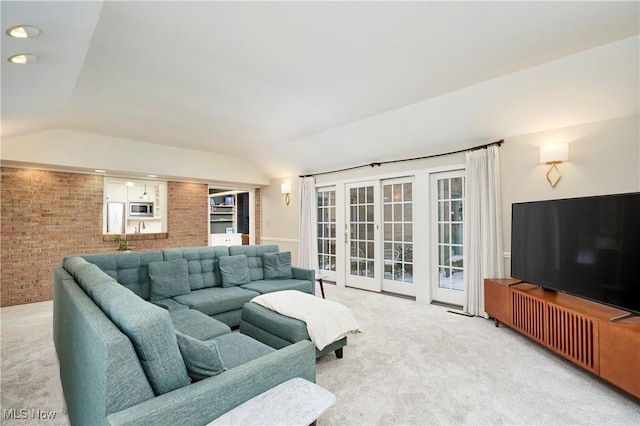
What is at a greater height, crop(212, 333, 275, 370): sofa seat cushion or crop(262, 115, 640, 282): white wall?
crop(262, 115, 640, 282): white wall

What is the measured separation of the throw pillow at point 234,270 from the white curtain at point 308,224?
94.9 inches

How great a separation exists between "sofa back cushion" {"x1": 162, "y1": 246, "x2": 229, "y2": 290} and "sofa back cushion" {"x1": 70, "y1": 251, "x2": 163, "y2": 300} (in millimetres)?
277

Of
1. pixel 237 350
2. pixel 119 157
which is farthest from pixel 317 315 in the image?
pixel 119 157

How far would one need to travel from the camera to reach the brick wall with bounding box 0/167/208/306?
4652mm

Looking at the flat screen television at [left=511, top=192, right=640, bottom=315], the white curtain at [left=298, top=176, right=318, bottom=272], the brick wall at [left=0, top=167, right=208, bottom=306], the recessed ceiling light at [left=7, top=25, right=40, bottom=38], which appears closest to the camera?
the recessed ceiling light at [left=7, top=25, right=40, bottom=38]

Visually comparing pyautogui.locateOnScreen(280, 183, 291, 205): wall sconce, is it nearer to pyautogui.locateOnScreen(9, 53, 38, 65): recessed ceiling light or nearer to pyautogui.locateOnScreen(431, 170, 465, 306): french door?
pyautogui.locateOnScreen(431, 170, 465, 306): french door

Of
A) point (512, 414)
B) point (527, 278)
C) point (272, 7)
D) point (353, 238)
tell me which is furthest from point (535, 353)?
point (272, 7)

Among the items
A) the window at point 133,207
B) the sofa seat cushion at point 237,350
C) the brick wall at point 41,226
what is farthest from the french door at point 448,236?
the brick wall at point 41,226

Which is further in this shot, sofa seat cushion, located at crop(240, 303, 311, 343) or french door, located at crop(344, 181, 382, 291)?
french door, located at crop(344, 181, 382, 291)

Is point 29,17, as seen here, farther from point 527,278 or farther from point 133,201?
point 133,201

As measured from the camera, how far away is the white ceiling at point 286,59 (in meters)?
2.03

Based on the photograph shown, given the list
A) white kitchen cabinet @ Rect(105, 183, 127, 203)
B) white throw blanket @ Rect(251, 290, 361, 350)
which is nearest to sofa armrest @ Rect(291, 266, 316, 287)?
white throw blanket @ Rect(251, 290, 361, 350)

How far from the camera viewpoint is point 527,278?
3.38 metres

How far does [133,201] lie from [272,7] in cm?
687
